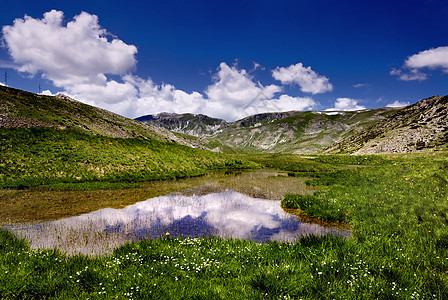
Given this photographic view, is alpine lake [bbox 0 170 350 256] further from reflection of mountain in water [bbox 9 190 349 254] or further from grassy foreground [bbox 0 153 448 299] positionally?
grassy foreground [bbox 0 153 448 299]

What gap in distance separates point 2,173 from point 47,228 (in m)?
19.3

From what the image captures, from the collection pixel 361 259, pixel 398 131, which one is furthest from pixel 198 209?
pixel 398 131

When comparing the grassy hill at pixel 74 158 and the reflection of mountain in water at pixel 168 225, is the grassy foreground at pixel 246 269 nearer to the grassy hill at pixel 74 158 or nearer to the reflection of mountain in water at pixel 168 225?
the reflection of mountain in water at pixel 168 225

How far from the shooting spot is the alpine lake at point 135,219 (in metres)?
10.3

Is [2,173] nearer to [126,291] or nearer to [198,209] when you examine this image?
[198,209]

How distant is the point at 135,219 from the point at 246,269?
363 inches

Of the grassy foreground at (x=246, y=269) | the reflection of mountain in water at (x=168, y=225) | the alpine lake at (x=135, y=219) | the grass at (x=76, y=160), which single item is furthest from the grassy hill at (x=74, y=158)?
the grassy foreground at (x=246, y=269)

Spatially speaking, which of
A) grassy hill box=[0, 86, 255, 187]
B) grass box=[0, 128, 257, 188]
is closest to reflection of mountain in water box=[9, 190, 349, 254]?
grass box=[0, 128, 257, 188]

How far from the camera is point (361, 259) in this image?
6.97 m

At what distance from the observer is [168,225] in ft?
40.5

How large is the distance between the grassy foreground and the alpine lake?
190cm

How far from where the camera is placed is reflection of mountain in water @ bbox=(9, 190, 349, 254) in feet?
33.0

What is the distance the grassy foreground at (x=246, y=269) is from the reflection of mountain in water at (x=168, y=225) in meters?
1.89

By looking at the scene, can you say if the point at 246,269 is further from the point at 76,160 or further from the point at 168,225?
the point at 76,160
